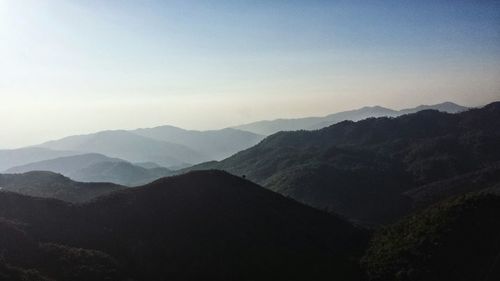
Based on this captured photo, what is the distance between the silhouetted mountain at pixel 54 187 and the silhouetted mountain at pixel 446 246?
75.8 meters

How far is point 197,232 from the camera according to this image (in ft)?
263

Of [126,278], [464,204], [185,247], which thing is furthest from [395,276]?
[126,278]

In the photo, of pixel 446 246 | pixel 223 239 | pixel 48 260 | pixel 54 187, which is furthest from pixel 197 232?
pixel 54 187

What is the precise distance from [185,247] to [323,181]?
129 meters

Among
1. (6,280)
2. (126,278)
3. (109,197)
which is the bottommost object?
(126,278)

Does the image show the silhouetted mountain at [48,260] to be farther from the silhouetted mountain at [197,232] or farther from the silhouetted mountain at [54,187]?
the silhouetted mountain at [54,187]

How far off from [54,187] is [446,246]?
119527mm

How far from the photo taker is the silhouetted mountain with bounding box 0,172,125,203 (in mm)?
132375

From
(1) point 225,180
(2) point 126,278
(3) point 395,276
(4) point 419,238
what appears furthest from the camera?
(1) point 225,180

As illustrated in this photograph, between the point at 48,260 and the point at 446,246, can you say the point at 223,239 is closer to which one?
the point at 48,260

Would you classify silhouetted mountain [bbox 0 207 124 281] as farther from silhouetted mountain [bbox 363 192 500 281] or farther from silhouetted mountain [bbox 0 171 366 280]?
silhouetted mountain [bbox 363 192 500 281]

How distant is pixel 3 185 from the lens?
171000 mm

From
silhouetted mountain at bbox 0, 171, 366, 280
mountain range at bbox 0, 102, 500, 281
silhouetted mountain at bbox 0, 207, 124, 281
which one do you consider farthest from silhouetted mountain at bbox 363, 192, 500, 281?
silhouetted mountain at bbox 0, 207, 124, 281

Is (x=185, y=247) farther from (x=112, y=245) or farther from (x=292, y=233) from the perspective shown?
(x=292, y=233)
